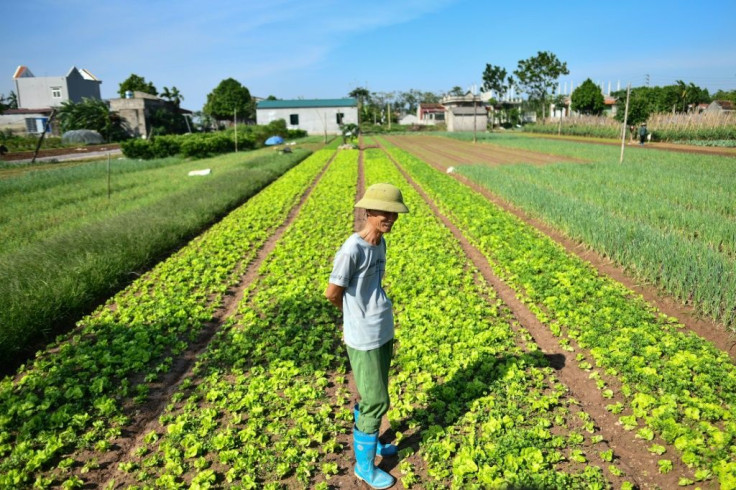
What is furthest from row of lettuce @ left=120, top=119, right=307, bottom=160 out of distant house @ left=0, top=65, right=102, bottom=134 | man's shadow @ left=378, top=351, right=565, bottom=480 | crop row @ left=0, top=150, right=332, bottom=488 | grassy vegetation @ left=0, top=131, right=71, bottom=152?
distant house @ left=0, top=65, right=102, bottom=134

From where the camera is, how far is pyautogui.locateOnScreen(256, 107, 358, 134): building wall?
231 feet

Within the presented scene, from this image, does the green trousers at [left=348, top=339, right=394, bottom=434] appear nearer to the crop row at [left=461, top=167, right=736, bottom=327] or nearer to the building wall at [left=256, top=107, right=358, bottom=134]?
the crop row at [left=461, top=167, right=736, bottom=327]

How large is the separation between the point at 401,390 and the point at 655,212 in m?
8.45

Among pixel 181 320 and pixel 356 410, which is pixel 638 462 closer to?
pixel 356 410

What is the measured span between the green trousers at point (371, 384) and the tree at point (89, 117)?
5399 cm

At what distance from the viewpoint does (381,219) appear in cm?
329

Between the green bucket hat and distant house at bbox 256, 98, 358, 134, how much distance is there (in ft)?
227

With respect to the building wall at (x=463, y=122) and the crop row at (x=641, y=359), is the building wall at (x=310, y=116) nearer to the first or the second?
the building wall at (x=463, y=122)

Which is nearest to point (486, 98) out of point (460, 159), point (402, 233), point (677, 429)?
point (460, 159)

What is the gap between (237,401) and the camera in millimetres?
4570

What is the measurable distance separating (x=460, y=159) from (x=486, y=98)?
78.7m

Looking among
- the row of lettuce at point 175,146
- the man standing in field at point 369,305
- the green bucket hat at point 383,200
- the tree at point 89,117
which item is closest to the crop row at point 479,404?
the man standing in field at point 369,305

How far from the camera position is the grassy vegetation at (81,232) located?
6.26 metres

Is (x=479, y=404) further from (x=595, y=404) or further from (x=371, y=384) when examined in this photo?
(x=371, y=384)
